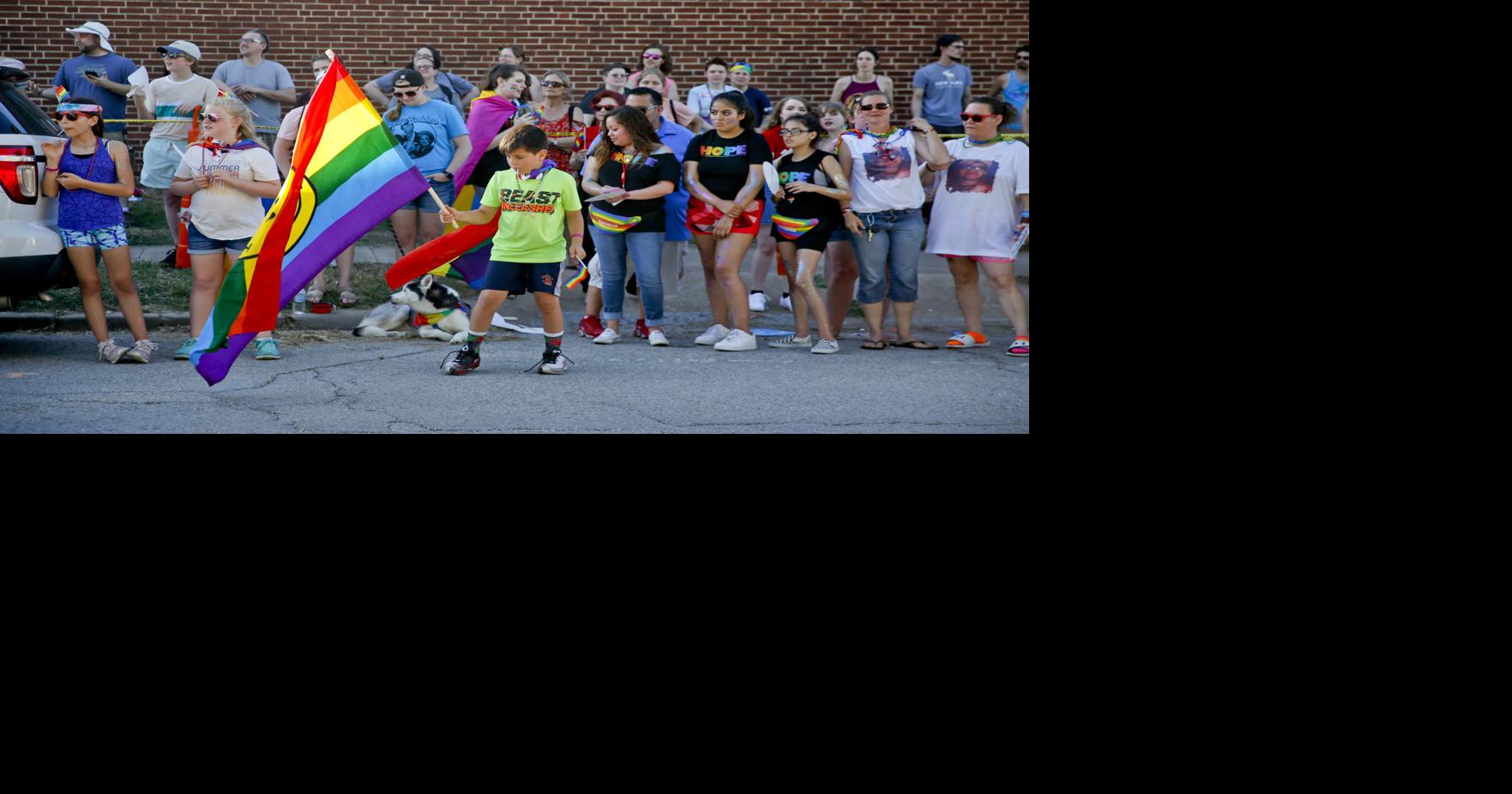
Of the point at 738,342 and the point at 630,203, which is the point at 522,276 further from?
the point at 738,342

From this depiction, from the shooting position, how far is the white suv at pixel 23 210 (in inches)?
301

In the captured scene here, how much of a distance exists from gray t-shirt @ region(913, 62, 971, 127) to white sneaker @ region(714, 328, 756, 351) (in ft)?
16.8

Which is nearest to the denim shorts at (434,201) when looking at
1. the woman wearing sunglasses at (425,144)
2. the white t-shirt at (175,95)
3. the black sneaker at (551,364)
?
the woman wearing sunglasses at (425,144)

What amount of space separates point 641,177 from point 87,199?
3.05m

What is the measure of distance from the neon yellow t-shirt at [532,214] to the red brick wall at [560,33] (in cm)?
705

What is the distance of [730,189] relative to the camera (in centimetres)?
909

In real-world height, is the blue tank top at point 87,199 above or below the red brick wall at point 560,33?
below

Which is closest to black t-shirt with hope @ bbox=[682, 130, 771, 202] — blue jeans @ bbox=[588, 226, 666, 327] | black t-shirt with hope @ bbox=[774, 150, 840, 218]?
black t-shirt with hope @ bbox=[774, 150, 840, 218]

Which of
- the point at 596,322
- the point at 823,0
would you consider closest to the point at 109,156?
the point at 596,322

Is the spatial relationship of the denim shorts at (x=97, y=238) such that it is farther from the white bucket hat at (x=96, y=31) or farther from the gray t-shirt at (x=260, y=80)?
the white bucket hat at (x=96, y=31)

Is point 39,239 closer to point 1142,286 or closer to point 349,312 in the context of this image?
point 349,312

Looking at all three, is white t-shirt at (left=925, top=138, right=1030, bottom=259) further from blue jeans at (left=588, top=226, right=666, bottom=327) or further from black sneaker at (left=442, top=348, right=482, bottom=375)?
black sneaker at (left=442, top=348, right=482, bottom=375)

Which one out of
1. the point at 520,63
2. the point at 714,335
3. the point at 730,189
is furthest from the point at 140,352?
the point at 520,63

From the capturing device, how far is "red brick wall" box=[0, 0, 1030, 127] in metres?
Result: 14.4
